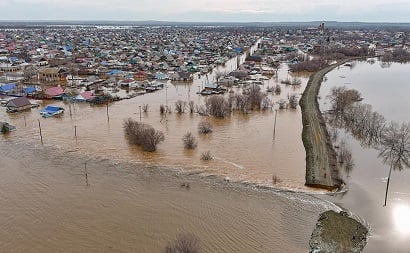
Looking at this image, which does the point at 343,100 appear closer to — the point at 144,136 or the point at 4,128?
the point at 144,136

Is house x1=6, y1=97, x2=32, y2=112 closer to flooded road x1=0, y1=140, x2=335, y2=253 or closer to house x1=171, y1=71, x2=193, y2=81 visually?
flooded road x1=0, y1=140, x2=335, y2=253

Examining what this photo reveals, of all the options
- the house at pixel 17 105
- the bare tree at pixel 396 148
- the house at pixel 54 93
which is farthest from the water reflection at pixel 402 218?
the house at pixel 54 93

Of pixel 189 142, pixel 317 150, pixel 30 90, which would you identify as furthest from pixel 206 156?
pixel 30 90

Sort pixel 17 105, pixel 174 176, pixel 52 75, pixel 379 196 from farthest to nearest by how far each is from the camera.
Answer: pixel 52 75
pixel 17 105
pixel 174 176
pixel 379 196

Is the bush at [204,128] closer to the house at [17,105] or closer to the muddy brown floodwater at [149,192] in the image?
the muddy brown floodwater at [149,192]

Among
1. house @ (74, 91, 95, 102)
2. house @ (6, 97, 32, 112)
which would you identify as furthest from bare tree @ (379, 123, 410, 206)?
house @ (6, 97, 32, 112)
